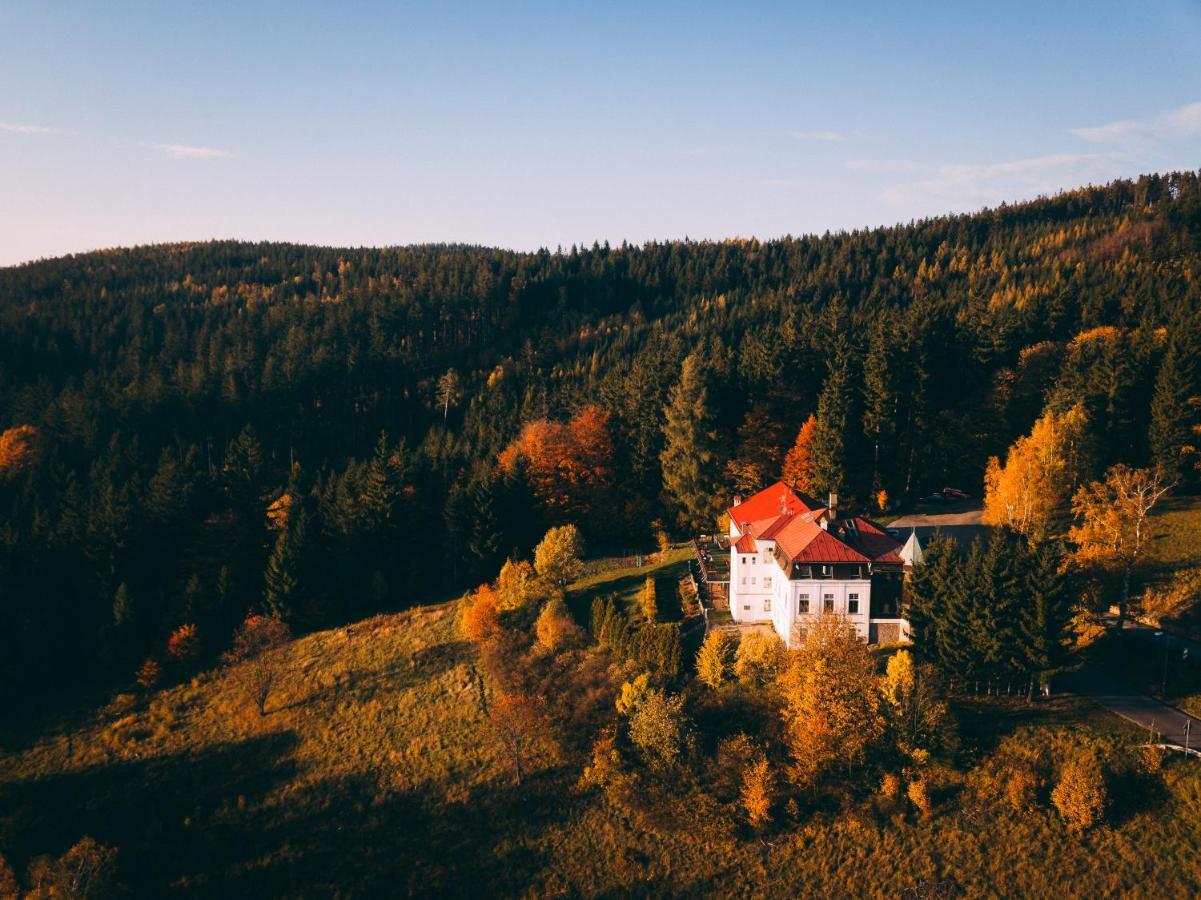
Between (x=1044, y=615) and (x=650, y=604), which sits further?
(x=650, y=604)

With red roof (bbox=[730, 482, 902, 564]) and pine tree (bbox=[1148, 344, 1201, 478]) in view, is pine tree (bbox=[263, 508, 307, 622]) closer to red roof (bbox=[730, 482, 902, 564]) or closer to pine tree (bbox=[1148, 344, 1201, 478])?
red roof (bbox=[730, 482, 902, 564])

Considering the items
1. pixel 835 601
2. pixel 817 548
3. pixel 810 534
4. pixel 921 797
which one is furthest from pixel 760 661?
pixel 921 797

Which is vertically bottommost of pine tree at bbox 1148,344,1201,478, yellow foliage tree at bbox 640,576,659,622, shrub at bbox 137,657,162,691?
shrub at bbox 137,657,162,691

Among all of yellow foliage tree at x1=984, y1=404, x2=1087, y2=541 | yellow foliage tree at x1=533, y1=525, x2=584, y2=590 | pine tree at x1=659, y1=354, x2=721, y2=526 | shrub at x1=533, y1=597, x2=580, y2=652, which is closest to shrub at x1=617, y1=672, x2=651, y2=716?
shrub at x1=533, y1=597, x2=580, y2=652

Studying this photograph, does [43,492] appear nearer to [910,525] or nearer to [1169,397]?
[910,525]

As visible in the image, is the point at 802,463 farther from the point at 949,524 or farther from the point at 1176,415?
the point at 1176,415

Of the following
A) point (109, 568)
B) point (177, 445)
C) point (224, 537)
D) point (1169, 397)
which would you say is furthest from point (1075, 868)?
point (177, 445)
